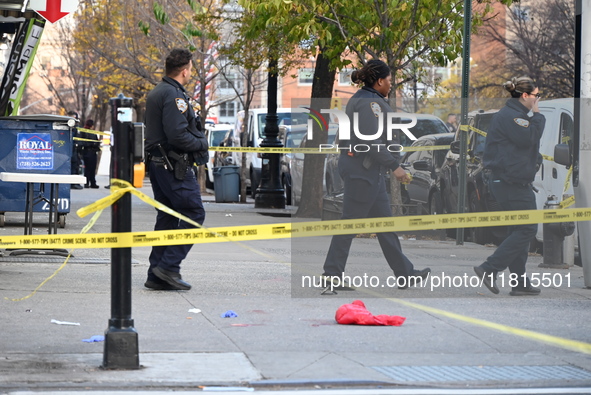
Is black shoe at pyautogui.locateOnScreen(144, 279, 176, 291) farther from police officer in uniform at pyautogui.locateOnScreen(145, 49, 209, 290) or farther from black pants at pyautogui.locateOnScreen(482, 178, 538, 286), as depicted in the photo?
black pants at pyautogui.locateOnScreen(482, 178, 538, 286)

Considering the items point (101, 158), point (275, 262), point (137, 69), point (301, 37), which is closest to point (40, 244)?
point (275, 262)

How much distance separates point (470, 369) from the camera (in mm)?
6133

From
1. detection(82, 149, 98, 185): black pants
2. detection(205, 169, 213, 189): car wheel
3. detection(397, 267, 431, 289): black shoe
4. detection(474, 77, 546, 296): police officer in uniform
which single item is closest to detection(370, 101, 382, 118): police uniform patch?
detection(474, 77, 546, 296): police officer in uniform

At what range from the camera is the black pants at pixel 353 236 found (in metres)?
8.88

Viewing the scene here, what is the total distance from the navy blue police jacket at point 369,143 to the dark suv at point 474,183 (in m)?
1.34

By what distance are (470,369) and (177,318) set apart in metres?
2.40

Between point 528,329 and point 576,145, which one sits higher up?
point 576,145

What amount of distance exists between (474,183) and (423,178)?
1584 millimetres

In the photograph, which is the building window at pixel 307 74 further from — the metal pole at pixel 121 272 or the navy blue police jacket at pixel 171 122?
the metal pole at pixel 121 272

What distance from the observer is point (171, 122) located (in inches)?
342

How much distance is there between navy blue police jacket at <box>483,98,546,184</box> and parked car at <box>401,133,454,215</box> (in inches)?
31.1

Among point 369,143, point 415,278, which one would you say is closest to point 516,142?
point 369,143

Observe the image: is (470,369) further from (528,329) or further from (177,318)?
(177,318)

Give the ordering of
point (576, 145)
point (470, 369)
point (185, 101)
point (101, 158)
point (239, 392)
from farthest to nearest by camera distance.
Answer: point (101, 158) < point (576, 145) < point (185, 101) < point (470, 369) < point (239, 392)
